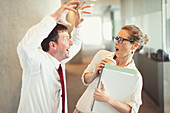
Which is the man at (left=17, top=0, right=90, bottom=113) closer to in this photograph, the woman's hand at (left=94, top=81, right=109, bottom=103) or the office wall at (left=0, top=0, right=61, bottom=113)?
the woman's hand at (left=94, top=81, right=109, bottom=103)

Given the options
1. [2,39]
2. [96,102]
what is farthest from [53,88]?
[2,39]

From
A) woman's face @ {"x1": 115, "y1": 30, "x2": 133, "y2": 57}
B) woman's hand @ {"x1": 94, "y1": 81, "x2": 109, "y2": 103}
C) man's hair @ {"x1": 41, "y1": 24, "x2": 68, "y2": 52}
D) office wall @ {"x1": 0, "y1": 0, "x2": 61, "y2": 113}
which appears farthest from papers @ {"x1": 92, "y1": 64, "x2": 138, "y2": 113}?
office wall @ {"x1": 0, "y1": 0, "x2": 61, "y2": 113}

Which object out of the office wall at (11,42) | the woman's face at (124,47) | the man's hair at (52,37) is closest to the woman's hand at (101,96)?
the woman's face at (124,47)

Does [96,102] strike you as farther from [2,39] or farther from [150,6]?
[150,6]

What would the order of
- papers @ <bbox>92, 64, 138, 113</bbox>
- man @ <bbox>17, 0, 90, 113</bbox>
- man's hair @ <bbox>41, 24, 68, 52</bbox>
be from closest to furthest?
1. man @ <bbox>17, 0, 90, 113</bbox>
2. papers @ <bbox>92, 64, 138, 113</bbox>
3. man's hair @ <bbox>41, 24, 68, 52</bbox>

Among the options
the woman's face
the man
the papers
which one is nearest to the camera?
the man

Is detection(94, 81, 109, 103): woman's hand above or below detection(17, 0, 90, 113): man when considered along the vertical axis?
below

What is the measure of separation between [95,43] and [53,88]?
4.83ft

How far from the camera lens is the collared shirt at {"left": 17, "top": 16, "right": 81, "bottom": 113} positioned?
→ 4.13 ft

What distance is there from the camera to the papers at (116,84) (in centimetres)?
145

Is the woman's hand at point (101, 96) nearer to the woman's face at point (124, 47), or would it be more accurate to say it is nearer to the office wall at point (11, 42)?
the woman's face at point (124, 47)

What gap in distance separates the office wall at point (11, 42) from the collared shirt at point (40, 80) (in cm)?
45

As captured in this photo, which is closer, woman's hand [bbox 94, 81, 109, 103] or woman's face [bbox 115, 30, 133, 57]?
woman's hand [bbox 94, 81, 109, 103]

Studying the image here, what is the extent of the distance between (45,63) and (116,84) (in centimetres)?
63
